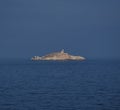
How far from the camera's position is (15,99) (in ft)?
161

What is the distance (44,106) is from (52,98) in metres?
6.56

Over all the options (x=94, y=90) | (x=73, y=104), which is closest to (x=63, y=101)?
(x=73, y=104)

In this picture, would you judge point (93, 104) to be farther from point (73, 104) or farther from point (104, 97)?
point (104, 97)

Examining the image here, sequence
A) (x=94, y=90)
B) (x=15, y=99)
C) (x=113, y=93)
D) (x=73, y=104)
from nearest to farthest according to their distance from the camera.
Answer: (x=73, y=104) → (x=15, y=99) → (x=113, y=93) → (x=94, y=90)

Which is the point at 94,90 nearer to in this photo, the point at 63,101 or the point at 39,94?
the point at 39,94

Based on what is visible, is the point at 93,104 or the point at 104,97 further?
the point at 104,97

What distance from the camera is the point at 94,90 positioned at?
5797cm

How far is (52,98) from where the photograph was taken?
50312 millimetres

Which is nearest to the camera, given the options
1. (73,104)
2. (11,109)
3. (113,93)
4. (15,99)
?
(11,109)

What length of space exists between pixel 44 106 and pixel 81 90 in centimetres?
1562

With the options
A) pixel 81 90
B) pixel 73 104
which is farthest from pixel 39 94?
pixel 73 104

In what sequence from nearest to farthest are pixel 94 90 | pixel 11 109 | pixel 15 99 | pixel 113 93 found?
pixel 11 109
pixel 15 99
pixel 113 93
pixel 94 90

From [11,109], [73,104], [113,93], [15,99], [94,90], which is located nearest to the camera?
[11,109]

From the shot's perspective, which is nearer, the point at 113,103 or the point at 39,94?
the point at 113,103
